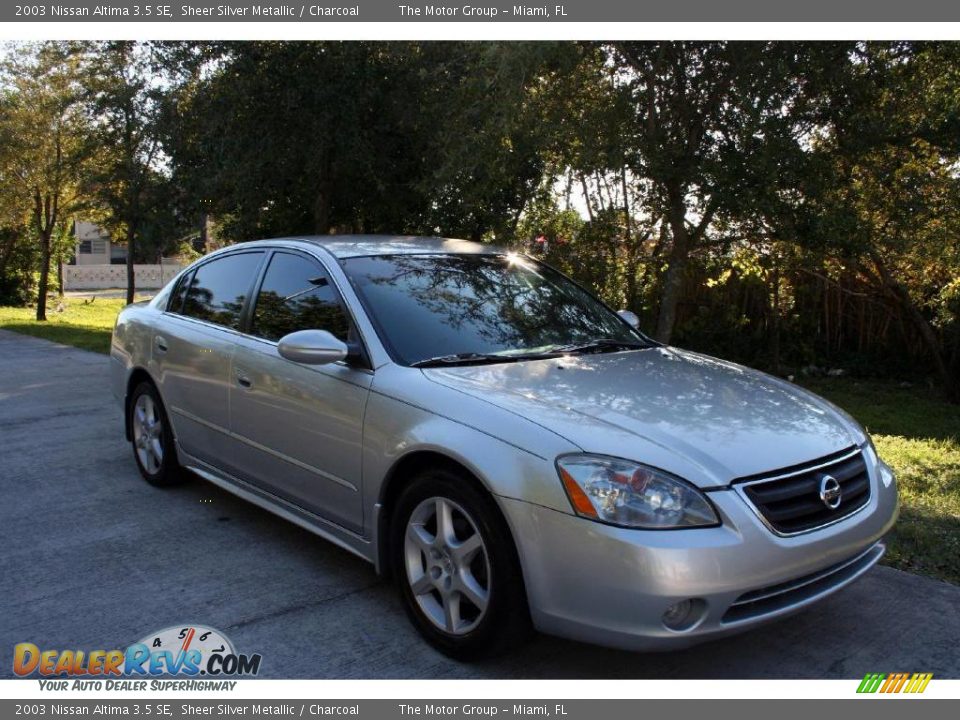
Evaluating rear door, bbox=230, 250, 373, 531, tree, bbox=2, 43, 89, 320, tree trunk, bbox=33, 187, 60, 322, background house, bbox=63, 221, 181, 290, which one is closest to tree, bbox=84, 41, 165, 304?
tree, bbox=2, 43, 89, 320

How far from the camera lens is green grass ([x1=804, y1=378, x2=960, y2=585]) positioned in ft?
14.4

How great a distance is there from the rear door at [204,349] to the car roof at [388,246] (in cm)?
50

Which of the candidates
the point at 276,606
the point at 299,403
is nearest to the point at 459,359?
the point at 299,403

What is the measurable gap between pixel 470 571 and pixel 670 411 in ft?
3.28

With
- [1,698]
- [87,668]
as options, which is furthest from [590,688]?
[1,698]

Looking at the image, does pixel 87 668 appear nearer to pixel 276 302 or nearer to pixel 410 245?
pixel 276 302

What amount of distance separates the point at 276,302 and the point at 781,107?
518cm

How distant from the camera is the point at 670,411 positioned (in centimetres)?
347

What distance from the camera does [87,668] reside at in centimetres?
341

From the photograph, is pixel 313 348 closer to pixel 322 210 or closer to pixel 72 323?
pixel 322 210

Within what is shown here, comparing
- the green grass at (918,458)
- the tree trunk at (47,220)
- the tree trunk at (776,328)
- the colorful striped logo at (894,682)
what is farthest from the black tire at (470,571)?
the tree trunk at (47,220)

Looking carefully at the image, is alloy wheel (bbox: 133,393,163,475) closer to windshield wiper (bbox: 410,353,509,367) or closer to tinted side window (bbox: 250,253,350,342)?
tinted side window (bbox: 250,253,350,342)

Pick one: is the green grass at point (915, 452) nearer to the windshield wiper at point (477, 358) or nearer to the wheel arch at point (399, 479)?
the windshield wiper at point (477, 358)

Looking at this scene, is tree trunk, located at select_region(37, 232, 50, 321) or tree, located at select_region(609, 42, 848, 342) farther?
tree trunk, located at select_region(37, 232, 50, 321)
